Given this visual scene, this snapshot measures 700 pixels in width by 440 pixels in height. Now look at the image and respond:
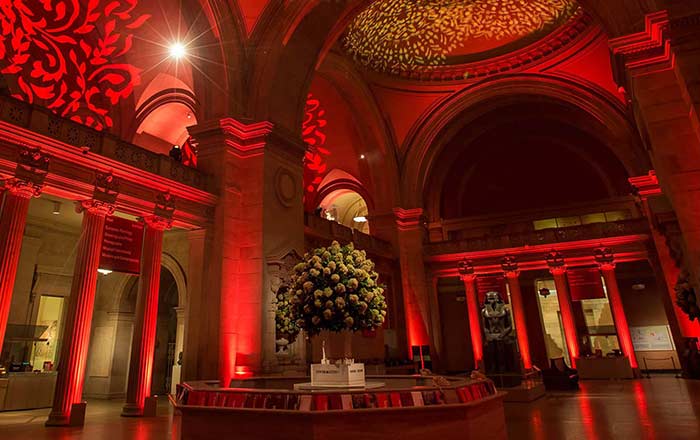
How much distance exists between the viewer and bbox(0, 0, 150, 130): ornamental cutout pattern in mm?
11508

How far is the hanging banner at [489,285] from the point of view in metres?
19.4

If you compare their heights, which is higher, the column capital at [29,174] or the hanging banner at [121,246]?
the column capital at [29,174]

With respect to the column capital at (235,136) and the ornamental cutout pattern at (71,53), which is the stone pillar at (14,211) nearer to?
the column capital at (235,136)

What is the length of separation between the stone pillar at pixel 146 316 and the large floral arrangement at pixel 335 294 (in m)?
5.59

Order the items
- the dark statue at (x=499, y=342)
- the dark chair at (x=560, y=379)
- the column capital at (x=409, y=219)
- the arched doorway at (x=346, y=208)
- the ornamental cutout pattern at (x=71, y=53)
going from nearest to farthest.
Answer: the ornamental cutout pattern at (x=71, y=53), the dark chair at (x=560, y=379), the dark statue at (x=499, y=342), the column capital at (x=409, y=219), the arched doorway at (x=346, y=208)

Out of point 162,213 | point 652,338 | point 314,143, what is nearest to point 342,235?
point 314,143

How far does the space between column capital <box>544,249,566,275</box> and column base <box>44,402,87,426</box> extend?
17.6 m

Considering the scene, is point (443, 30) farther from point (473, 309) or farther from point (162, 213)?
point (162, 213)

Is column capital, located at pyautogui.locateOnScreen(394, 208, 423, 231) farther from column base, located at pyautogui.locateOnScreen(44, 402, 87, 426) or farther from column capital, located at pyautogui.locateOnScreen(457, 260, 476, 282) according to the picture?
column base, located at pyautogui.locateOnScreen(44, 402, 87, 426)

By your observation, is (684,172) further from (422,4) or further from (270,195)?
(422,4)

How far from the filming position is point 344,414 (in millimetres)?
3980

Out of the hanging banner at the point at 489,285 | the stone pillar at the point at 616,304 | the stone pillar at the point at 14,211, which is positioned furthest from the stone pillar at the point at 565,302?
the stone pillar at the point at 14,211

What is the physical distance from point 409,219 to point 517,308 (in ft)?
20.4

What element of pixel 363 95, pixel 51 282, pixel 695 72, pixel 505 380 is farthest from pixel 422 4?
pixel 51 282
